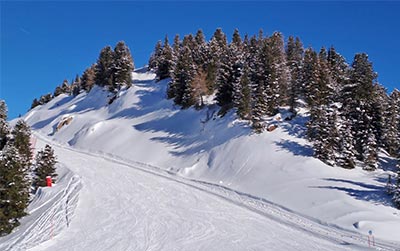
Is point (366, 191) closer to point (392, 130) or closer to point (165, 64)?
point (392, 130)

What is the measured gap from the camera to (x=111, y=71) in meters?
80.3

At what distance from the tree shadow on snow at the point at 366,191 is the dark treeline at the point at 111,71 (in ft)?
183

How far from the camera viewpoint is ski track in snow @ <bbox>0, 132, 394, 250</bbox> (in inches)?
706

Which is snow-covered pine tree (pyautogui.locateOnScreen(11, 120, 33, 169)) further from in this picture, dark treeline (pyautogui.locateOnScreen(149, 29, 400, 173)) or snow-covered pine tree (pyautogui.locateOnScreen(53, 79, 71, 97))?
snow-covered pine tree (pyautogui.locateOnScreen(53, 79, 71, 97))

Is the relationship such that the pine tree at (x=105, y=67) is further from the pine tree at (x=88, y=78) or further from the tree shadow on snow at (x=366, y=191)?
the tree shadow on snow at (x=366, y=191)

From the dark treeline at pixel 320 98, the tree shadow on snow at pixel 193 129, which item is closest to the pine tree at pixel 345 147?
the dark treeline at pixel 320 98

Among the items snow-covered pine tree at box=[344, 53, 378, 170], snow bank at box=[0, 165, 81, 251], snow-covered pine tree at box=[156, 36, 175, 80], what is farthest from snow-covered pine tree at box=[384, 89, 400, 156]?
snow-covered pine tree at box=[156, 36, 175, 80]

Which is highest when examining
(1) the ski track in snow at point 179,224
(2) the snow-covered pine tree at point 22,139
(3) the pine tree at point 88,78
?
(3) the pine tree at point 88,78

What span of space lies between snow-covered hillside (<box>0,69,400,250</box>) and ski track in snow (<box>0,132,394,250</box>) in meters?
0.06

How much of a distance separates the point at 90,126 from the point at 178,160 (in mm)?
27054

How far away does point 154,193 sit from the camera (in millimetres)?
29656

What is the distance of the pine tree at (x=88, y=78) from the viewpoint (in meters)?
94.0

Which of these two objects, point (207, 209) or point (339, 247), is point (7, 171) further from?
point (339, 247)

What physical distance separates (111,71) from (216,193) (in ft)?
189
